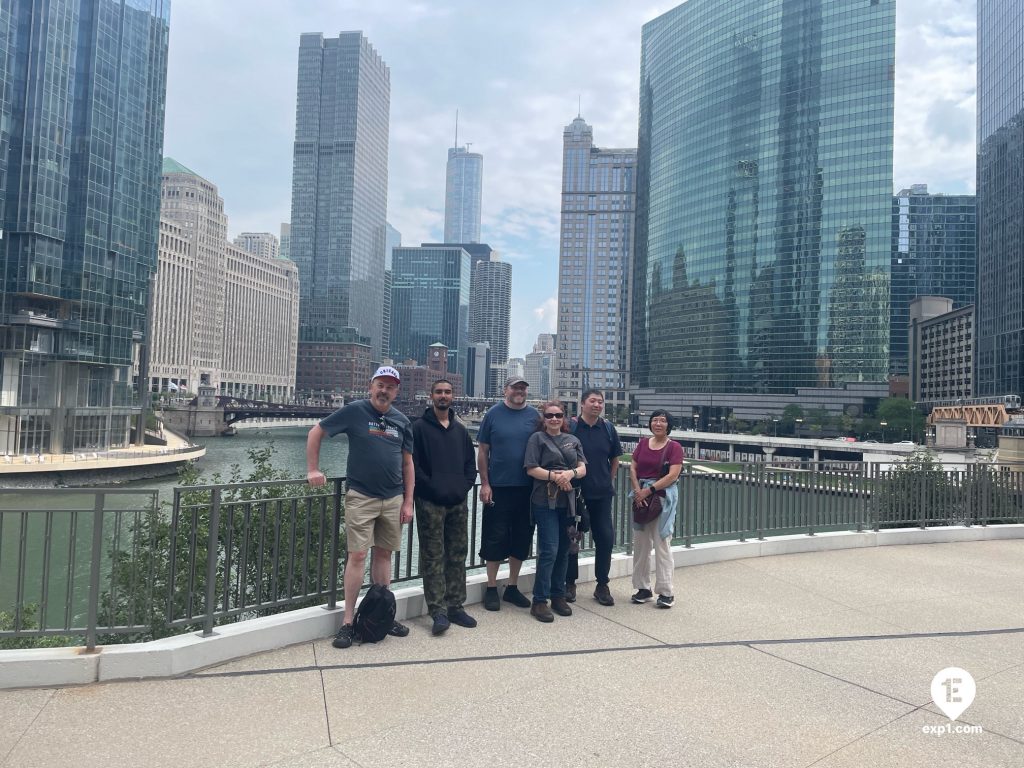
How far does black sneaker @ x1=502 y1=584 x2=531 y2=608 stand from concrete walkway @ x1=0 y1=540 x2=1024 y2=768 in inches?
11.9

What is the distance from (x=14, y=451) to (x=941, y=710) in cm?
5754

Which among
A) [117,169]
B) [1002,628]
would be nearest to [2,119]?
[117,169]

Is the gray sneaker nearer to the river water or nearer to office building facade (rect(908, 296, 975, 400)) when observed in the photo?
the river water

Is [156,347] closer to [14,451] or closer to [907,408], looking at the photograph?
[14,451]

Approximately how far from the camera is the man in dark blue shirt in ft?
19.5

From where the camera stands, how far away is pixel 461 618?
5.21 meters

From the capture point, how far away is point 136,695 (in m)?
3.78

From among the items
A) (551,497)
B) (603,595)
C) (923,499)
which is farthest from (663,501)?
(923,499)

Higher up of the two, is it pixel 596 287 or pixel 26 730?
pixel 596 287

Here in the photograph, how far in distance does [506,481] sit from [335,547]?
144cm

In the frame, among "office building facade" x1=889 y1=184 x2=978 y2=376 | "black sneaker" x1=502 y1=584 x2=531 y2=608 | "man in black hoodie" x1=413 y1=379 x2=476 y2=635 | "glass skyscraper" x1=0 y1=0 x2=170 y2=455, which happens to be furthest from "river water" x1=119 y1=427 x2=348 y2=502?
"office building facade" x1=889 y1=184 x2=978 y2=376

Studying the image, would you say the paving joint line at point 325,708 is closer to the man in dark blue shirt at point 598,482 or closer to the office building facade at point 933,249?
the man in dark blue shirt at point 598,482

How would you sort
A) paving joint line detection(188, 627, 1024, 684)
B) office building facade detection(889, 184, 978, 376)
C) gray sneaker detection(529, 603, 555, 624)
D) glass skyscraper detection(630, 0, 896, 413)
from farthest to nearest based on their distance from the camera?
office building facade detection(889, 184, 978, 376) → glass skyscraper detection(630, 0, 896, 413) → gray sneaker detection(529, 603, 555, 624) → paving joint line detection(188, 627, 1024, 684)

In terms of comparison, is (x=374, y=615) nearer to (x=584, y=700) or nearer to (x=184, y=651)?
(x=184, y=651)
